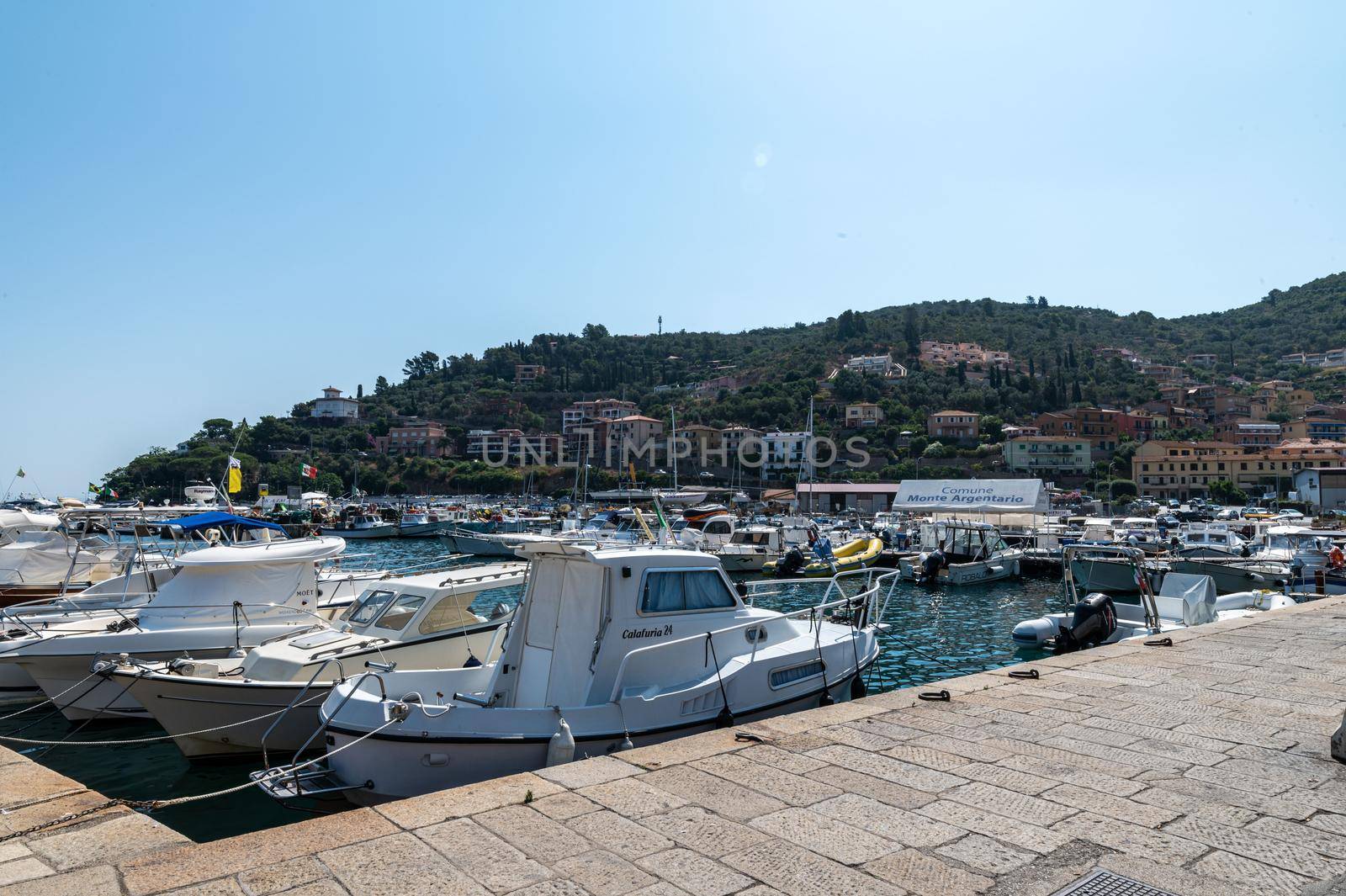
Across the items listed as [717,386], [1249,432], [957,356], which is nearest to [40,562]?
[1249,432]

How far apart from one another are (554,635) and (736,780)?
3.64 meters

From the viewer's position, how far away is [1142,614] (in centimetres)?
1916

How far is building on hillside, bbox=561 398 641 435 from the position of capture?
147625 mm

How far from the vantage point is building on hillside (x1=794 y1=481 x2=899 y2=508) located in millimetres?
83438

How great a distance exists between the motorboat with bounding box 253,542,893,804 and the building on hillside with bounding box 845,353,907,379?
13880cm

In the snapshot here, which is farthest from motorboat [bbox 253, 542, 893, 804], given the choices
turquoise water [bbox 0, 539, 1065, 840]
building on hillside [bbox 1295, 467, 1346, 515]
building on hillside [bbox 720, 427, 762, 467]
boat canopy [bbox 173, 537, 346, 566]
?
building on hillside [bbox 720, 427, 762, 467]

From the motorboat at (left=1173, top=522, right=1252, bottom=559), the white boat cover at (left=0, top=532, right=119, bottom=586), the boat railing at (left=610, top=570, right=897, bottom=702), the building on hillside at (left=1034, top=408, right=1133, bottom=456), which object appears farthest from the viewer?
the building on hillside at (left=1034, top=408, right=1133, bottom=456)

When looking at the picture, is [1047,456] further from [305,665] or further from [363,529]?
[305,665]

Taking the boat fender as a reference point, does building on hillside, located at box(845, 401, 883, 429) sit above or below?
above

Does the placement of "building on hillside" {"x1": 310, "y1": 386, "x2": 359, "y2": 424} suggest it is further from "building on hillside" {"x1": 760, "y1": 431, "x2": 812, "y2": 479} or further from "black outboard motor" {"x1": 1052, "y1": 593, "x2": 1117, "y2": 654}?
"black outboard motor" {"x1": 1052, "y1": 593, "x2": 1117, "y2": 654}

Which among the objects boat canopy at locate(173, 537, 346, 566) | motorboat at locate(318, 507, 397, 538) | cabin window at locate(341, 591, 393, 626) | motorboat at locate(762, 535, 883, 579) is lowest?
motorboat at locate(318, 507, 397, 538)

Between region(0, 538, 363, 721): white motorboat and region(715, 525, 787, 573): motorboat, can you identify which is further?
region(715, 525, 787, 573): motorboat

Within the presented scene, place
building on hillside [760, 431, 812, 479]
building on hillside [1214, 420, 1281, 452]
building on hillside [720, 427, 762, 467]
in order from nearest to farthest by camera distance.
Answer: building on hillside [760, 431, 812, 479], building on hillside [1214, 420, 1281, 452], building on hillside [720, 427, 762, 467]

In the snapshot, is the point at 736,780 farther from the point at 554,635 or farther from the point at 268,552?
the point at 268,552
